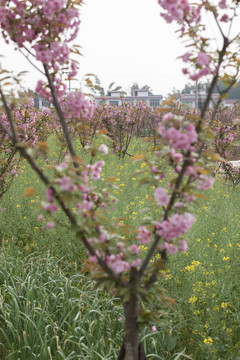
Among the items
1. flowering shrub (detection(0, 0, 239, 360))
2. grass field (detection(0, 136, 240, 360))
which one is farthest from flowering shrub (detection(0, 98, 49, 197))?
flowering shrub (detection(0, 0, 239, 360))

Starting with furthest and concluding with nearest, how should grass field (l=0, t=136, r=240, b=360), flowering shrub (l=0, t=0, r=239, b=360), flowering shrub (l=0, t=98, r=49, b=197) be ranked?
flowering shrub (l=0, t=98, r=49, b=197) → grass field (l=0, t=136, r=240, b=360) → flowering shrub (l=0, t=0, r=239, b=360)

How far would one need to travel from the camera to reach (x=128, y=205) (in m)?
4.94

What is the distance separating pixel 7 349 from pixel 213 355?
1.62 meters

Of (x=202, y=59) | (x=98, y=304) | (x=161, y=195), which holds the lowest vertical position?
(x=98, y=304)

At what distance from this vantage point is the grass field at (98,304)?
243cm

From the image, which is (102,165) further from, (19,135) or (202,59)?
(19,135)

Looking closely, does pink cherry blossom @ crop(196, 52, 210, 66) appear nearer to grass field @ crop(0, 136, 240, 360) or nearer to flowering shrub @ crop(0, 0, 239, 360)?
flowering shrub @ crop(0, 0, 239, 360)

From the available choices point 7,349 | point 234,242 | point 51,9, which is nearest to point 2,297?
point 7,349

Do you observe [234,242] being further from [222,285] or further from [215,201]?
[215,201]

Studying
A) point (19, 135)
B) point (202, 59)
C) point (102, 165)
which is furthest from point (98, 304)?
point (19, 135)

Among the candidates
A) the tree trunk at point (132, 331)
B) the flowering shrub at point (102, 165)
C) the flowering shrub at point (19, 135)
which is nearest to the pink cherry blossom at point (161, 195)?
the flowering shrub at point (102, 165)

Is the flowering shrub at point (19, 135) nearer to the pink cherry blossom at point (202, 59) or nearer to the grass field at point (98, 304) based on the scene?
the grass field at point (98, 304)

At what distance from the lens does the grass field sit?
243 centimetres

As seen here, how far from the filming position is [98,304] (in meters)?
3.10
